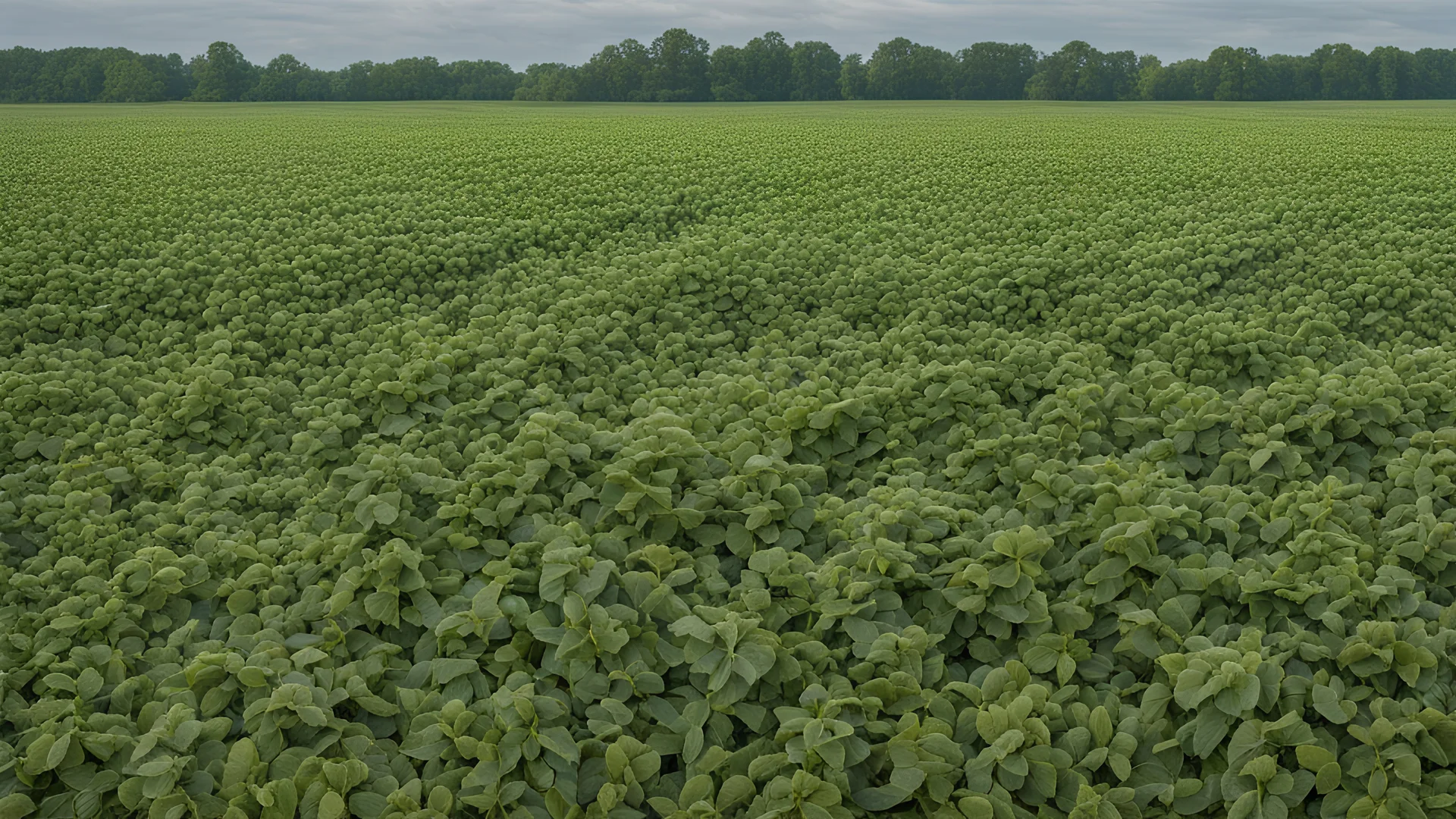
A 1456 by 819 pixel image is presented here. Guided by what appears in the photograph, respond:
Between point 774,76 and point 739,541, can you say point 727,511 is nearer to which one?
point 739,541

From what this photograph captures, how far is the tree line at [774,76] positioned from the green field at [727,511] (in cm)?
5018

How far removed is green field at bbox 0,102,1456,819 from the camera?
3.65m

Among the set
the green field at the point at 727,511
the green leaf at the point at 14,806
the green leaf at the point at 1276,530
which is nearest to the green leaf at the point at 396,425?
the green field at the point at 727,511

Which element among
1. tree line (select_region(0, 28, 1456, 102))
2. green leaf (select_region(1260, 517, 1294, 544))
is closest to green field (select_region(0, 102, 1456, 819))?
green leaf (select_region(1260, 517, 1294, 544))

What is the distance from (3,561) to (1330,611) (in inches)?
256

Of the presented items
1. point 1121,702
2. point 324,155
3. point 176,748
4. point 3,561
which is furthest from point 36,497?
point 324,155

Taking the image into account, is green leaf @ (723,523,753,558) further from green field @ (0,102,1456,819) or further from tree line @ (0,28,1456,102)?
tree line @ (0,28,1456,102)

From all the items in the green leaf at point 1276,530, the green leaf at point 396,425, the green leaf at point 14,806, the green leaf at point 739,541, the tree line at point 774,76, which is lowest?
the green leaf at point 14,806

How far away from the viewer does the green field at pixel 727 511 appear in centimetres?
365

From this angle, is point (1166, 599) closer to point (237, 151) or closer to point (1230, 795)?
point (1230, 795)

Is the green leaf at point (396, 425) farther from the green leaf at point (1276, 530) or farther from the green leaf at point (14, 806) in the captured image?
the green leaf at point (1276, 530)

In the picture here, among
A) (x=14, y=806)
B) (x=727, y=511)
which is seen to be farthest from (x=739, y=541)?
(x=14, y=806)

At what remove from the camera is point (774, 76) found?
59.5 metres

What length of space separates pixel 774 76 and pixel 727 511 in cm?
5867
